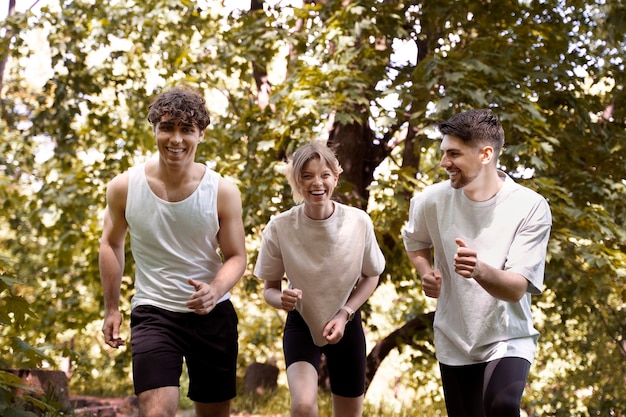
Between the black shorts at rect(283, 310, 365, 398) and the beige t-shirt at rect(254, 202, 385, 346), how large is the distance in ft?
0.21

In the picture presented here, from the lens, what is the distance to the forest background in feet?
24.6

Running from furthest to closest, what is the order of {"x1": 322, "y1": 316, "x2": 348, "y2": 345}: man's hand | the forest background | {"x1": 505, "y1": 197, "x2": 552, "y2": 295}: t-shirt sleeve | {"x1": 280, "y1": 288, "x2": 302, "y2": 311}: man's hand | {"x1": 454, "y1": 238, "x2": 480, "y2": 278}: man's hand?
the forest background → {"x1": 322, "y1": 316, "x2": 348, "y2": 345}: man's hand → {"x1": 280, "y1": 288, "x2": 302, "y2": 311}: man's hand → {"x1": 505, "y1": 197, "x2": 552, "y2": 295}: t-shirt sleeve → {"x1": 454, "y1": 238, "x2": 480, "y2": 278}: man's hand

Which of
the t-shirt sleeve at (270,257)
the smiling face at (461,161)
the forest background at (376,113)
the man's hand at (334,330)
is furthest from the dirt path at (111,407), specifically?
the smiling face at (461,161)

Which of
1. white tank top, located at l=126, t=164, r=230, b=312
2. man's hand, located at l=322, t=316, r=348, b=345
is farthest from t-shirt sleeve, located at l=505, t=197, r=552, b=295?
white tank top, located at l=126, t=164, r=230, b=312

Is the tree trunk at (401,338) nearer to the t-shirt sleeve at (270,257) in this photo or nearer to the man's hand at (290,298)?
the t-shirt sleeve at (270,257)

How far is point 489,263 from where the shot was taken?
3625mm

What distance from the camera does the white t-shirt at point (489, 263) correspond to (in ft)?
11.6

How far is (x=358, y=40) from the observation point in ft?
27.5

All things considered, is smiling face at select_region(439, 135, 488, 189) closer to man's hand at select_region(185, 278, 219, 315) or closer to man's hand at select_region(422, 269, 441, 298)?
man's hand at select_region(422, 269, 441, 298)

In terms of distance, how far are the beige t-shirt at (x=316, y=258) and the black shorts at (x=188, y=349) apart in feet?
1.22

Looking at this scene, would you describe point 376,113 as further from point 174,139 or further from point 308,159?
point 174,139

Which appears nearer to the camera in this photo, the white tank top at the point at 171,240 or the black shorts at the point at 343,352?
the white tank top at the point at 171,240

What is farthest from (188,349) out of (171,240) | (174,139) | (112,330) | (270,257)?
(174,139)

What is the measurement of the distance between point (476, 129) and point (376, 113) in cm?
470
